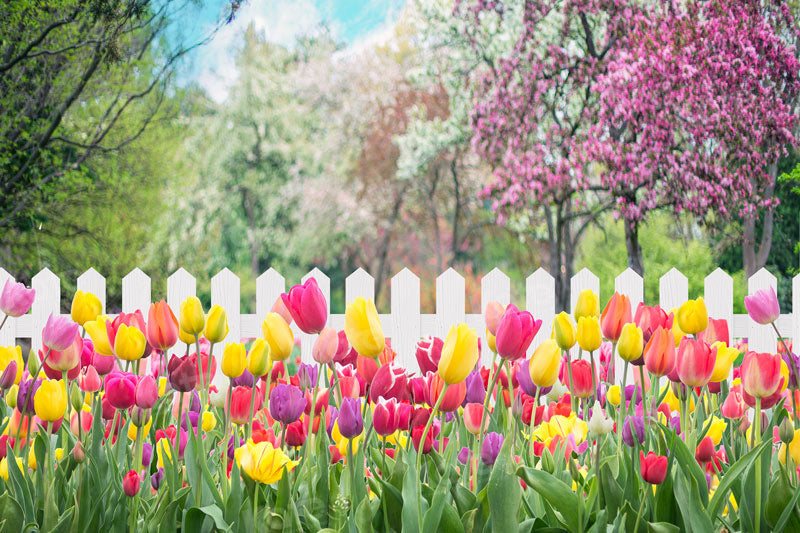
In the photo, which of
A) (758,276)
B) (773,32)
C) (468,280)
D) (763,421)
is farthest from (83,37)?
(468,280)

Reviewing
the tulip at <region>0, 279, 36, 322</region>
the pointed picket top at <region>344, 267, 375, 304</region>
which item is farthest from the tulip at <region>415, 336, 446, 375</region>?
the pointed picket top at <region>344, 267, 375, 304</region>

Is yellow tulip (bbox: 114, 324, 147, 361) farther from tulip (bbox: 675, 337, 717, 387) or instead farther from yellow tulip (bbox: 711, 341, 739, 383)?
yellow tulip (bbox: 711, 341, 739, 383)

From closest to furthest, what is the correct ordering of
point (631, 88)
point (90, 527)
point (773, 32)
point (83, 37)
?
point (90, 527), point (83, 37), point (773, 32), point (631, 88)

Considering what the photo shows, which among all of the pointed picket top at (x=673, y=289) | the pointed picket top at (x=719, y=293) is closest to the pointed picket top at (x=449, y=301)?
the pointed picket top at (x=673, y=289)

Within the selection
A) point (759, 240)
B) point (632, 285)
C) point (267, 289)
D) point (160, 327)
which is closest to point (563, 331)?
point (160, 327)

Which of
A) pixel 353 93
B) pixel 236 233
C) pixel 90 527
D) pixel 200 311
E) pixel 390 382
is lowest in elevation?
pixel 90 527

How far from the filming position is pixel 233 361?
115cm

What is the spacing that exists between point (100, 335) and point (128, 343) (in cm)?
9

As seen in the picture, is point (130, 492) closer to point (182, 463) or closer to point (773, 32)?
point (182, 463)

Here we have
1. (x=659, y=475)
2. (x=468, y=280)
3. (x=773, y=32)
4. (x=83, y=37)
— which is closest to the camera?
(x=659, y=475)

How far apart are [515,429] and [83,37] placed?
16.3ft

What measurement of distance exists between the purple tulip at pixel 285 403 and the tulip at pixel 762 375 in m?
0.66

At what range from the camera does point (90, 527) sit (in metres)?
1.08

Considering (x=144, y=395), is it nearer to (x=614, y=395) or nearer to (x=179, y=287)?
(x=614, y=395)
